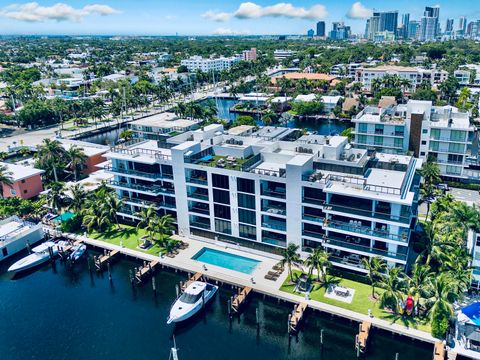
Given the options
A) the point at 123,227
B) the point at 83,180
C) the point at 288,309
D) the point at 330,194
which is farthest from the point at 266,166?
the point at 83,180

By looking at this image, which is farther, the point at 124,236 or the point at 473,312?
the point at 124,236

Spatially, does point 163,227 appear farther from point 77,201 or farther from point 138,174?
point 77,201

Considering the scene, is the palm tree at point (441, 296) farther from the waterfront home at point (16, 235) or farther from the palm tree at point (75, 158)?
the palm tree at point (75, 158)

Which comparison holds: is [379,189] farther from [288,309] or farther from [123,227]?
[123,227]

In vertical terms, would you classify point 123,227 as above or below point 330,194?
below

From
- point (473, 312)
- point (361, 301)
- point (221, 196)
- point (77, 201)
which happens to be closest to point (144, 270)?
point (221, 196)

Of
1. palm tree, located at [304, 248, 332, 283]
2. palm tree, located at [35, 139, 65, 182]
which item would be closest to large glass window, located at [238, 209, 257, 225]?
palm tree, located at [304, 248, 332, 283]
